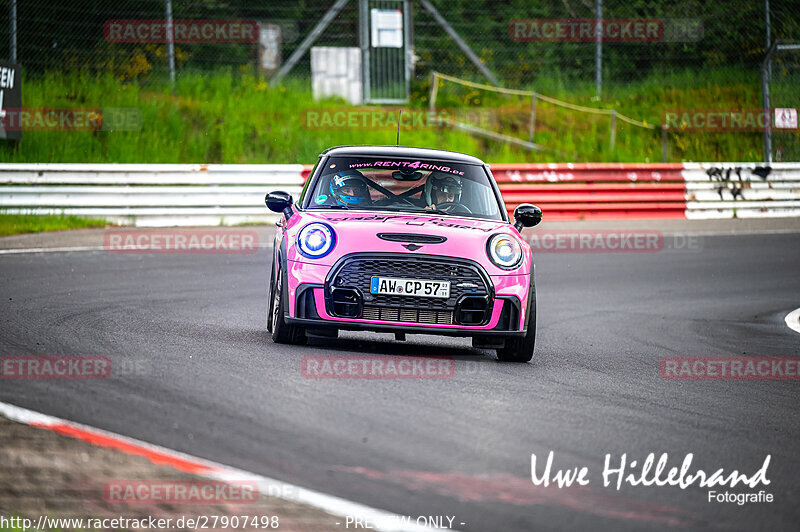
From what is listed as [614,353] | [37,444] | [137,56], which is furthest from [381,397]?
[137,56]

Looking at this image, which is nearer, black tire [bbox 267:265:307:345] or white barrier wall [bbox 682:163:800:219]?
black tire [bbox 267:265:307:345]

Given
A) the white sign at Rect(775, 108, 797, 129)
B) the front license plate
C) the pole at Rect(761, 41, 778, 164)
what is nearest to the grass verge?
the front license plate

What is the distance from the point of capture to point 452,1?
86.4 ft

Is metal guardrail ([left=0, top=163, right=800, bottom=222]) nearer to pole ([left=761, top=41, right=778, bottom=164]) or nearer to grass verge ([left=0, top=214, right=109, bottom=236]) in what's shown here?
grass verge ([left=0, top=214, right=109, bottom=236])

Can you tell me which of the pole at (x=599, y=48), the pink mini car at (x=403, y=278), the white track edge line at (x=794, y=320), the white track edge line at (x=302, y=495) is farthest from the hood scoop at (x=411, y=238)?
the pole at (x=599, y=48)

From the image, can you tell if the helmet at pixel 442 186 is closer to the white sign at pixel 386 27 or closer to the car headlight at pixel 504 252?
the car headlight at pixel 504 252

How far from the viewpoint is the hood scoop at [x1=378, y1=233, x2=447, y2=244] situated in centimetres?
787

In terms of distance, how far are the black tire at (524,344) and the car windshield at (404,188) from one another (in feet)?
2.99

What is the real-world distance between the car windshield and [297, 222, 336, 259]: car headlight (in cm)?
65

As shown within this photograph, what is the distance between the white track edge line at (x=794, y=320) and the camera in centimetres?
1139

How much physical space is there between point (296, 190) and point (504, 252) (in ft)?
38.6

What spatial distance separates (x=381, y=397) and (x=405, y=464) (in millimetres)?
1462

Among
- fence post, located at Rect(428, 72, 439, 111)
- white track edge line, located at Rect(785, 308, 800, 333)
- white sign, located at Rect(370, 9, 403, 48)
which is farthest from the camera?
fence post, located at Rect(428, 72, 439, 111)

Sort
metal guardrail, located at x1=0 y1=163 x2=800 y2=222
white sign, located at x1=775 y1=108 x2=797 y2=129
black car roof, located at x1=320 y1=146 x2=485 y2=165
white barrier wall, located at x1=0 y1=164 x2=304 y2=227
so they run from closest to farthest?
black car roof, located at x1=320 y1=146 x2=485 y2=165 < white barrier wall, located at x1=0 y1=164 x2=304 y2=227 < metal guardrail, located at x1=0 y1=163 x2=800 y2=222 < white sign, located at x1=775 y1=108 x2=797 y2=129
